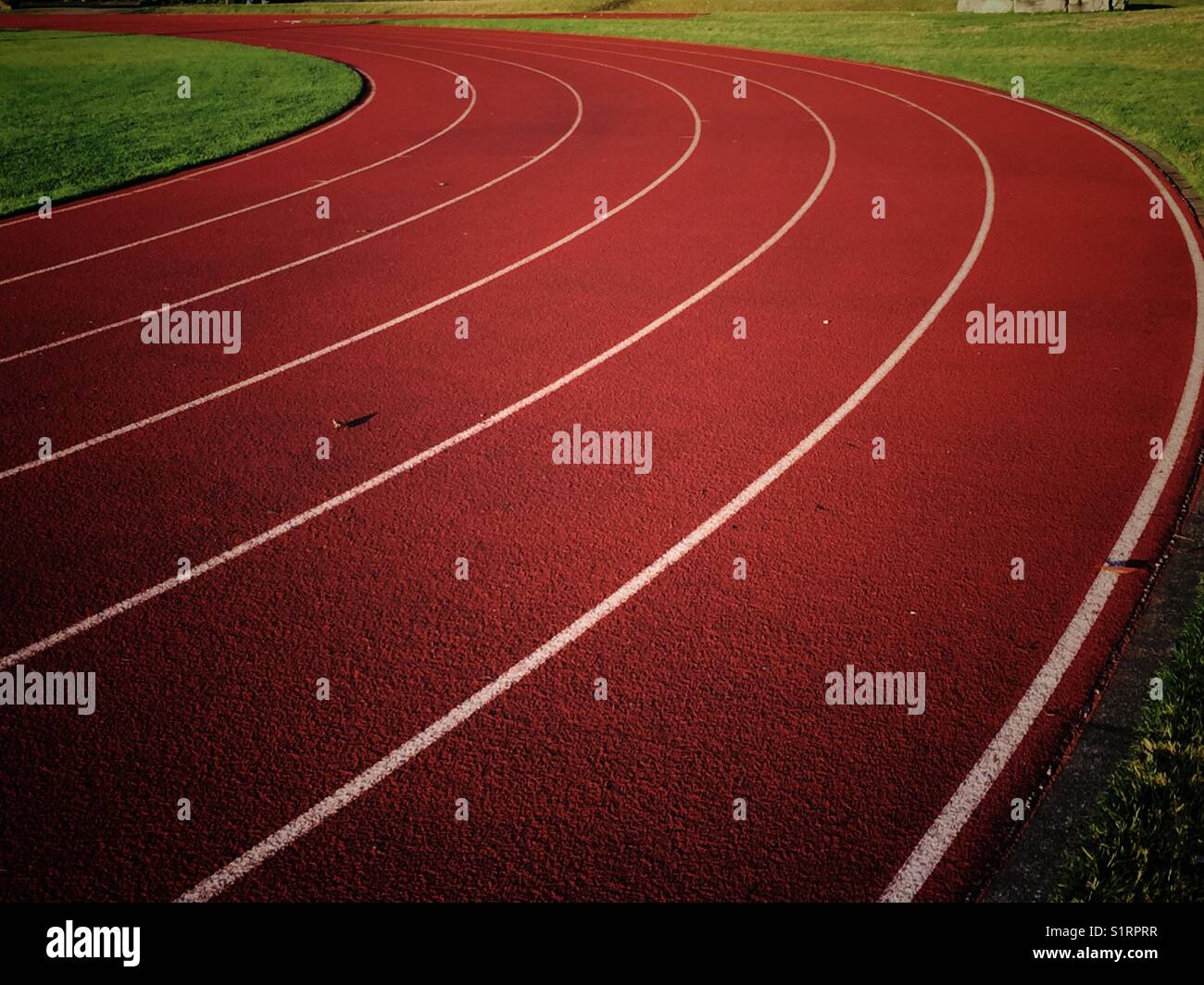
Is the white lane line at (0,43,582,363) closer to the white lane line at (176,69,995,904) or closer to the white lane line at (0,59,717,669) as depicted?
the white lane line at (0,59,717,669)

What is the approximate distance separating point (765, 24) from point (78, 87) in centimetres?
1866

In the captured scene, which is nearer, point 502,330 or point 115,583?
point 115,583

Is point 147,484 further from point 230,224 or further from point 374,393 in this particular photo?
point 230,224

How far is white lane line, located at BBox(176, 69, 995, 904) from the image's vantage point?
353cm

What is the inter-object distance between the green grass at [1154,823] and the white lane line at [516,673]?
226 cm

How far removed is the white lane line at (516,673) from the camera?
353 centimetres

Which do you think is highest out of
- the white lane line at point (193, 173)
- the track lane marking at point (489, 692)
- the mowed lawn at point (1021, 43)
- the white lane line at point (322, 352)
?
the mowed lawn at point (1021, 43)

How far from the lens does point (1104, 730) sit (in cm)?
391

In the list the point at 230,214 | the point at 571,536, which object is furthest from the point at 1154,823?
the point at 230,214

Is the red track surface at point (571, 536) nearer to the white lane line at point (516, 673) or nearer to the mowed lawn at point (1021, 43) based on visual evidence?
the white lane line at point (516, 673)

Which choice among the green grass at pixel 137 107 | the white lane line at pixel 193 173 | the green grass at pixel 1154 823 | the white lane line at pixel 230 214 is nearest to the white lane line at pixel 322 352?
the white lane line at pixel 230 214

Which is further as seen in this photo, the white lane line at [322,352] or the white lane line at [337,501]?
the white lane line at [322,352]

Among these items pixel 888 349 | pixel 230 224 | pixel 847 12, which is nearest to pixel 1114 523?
pixel 888 349

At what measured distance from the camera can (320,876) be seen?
3459 millimetres
